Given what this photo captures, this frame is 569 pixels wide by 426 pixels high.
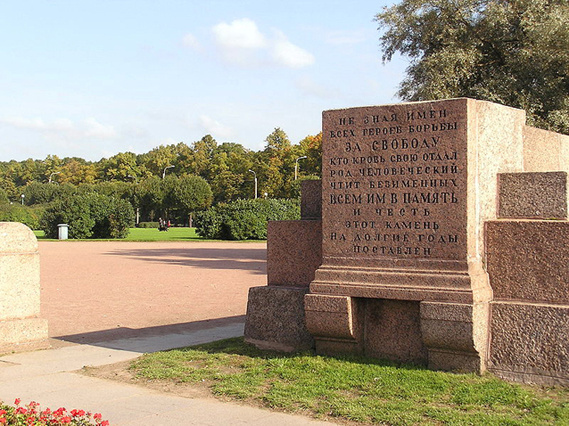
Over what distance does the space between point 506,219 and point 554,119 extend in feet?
47.3

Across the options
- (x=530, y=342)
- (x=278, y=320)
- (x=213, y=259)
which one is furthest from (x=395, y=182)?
(x=213, y=259)

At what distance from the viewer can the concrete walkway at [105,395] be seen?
4.86 metres

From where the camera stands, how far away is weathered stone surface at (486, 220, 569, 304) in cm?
548

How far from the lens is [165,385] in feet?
19.2

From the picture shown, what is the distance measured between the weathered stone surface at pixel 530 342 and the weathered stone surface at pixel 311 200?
2024 mm

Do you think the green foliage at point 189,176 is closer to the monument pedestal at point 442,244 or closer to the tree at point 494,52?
the tree at point 494,52

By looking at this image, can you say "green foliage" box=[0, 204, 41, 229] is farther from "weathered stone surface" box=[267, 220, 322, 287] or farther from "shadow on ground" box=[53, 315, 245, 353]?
"weathered stone surface" box=[267, 220, 322, 287]

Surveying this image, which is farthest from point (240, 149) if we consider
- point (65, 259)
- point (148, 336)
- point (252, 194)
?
point (148, 336)

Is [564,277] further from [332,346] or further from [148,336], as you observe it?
[148,336]

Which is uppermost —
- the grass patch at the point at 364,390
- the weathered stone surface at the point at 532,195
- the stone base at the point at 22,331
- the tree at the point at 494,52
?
the tree at the point at 494,52

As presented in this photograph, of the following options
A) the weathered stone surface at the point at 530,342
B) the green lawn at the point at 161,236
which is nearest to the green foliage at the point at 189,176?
the green lawn at the point at 161,236

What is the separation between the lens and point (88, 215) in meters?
41.6

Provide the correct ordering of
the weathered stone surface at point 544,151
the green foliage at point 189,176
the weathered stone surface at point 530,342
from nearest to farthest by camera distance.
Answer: the weathered stone surface at point 530,342 → the weathered stone surface at point 544,151 → the green foliage at point 189,176

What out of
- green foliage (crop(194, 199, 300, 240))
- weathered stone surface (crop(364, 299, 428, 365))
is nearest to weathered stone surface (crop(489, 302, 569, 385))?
weathered stone surface (crop(364, 299, 428, 365))
